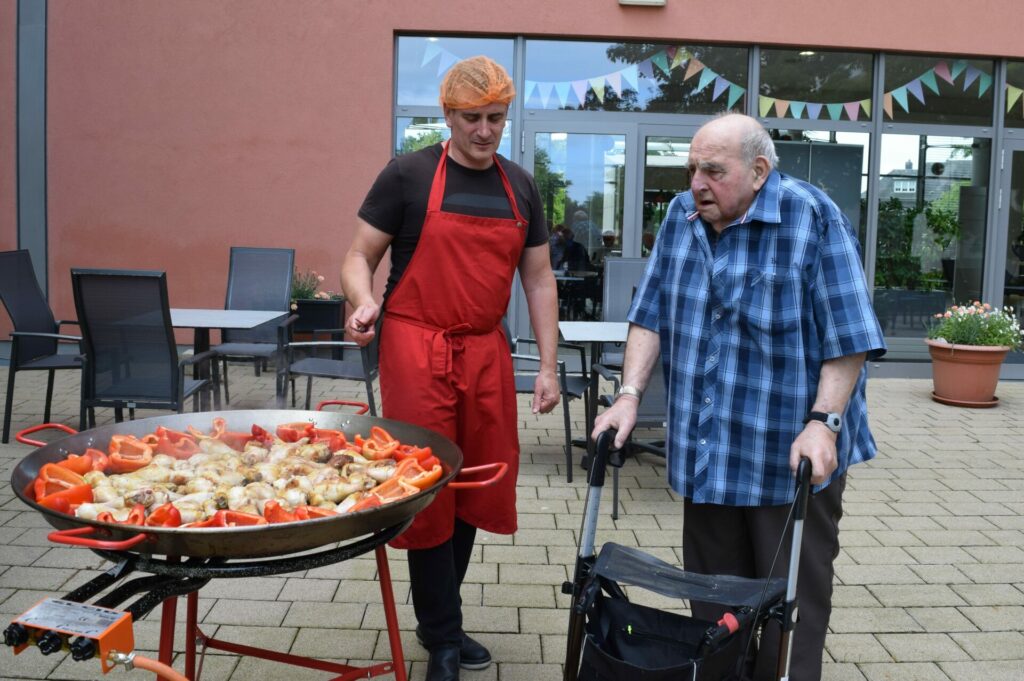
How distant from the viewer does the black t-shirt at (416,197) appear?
3.00 metres

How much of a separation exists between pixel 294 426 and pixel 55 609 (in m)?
1.06

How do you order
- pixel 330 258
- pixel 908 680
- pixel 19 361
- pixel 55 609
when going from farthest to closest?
pixel 330 258
pixel 19 361
pixel 908 680
pixel 55 609

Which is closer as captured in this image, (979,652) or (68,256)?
(979,652)

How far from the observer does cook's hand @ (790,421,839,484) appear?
228 cm

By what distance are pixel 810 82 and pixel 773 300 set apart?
26.4ft

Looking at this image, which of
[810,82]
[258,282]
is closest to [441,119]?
[258,282]

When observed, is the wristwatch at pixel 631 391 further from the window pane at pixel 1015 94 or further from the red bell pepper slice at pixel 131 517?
the window pane at pixel 1015 94

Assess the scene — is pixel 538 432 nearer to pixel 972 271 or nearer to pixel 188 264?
pixel 188 264

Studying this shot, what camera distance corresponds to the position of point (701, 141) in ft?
7.93

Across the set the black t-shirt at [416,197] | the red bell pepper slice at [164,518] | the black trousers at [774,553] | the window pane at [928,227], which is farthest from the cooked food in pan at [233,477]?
the window pane at [928,227]

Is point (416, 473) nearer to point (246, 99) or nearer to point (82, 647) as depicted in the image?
point (82, 647)

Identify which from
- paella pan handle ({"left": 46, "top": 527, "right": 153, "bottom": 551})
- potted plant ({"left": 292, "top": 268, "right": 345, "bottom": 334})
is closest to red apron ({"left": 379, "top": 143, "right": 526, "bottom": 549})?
paella pan handle ({"left": 46, "top": 527, "right": 153, "bottom": 551})

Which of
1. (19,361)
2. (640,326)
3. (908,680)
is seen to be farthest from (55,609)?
(19,361)

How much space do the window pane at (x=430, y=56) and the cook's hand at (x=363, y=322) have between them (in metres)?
7.12
